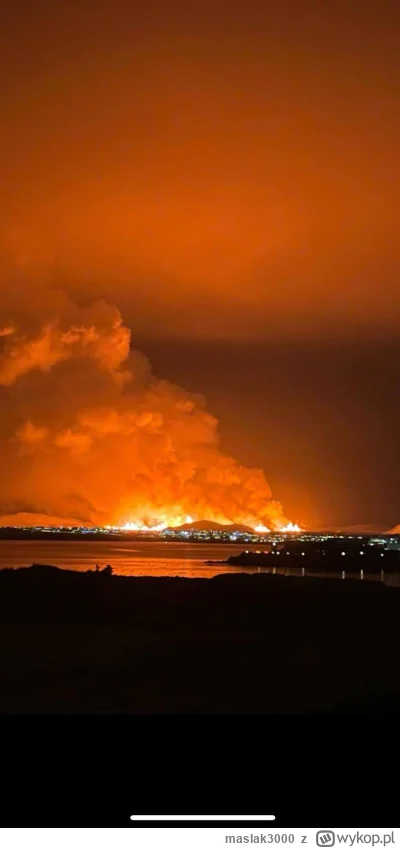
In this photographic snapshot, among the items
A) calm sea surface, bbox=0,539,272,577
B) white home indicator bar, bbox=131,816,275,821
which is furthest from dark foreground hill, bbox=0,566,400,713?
calm sea surface, bbox=0,539,272,577

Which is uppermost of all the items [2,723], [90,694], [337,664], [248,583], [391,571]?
[391,571]

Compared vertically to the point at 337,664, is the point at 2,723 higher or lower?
lower

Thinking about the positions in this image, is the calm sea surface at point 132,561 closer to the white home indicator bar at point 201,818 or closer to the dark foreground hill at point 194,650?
the dark foreground hill at point 194,650

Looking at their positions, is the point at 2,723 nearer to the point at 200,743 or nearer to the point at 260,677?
the point at 200,743

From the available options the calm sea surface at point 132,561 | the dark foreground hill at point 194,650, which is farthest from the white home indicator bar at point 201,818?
the calm sea surface at point 132,561

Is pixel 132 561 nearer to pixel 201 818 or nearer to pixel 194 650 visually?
pixel 194 650

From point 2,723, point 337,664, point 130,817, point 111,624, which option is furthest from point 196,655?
point 130,817

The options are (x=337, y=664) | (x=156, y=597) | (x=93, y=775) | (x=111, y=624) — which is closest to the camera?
(x=93, y=775)

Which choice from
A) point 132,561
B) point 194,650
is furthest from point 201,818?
point 132,561

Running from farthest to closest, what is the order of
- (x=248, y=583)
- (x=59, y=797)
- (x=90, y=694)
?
1. (x=248, y=583)
2. (x=90, y=694)
3. (x=59, y=797)
